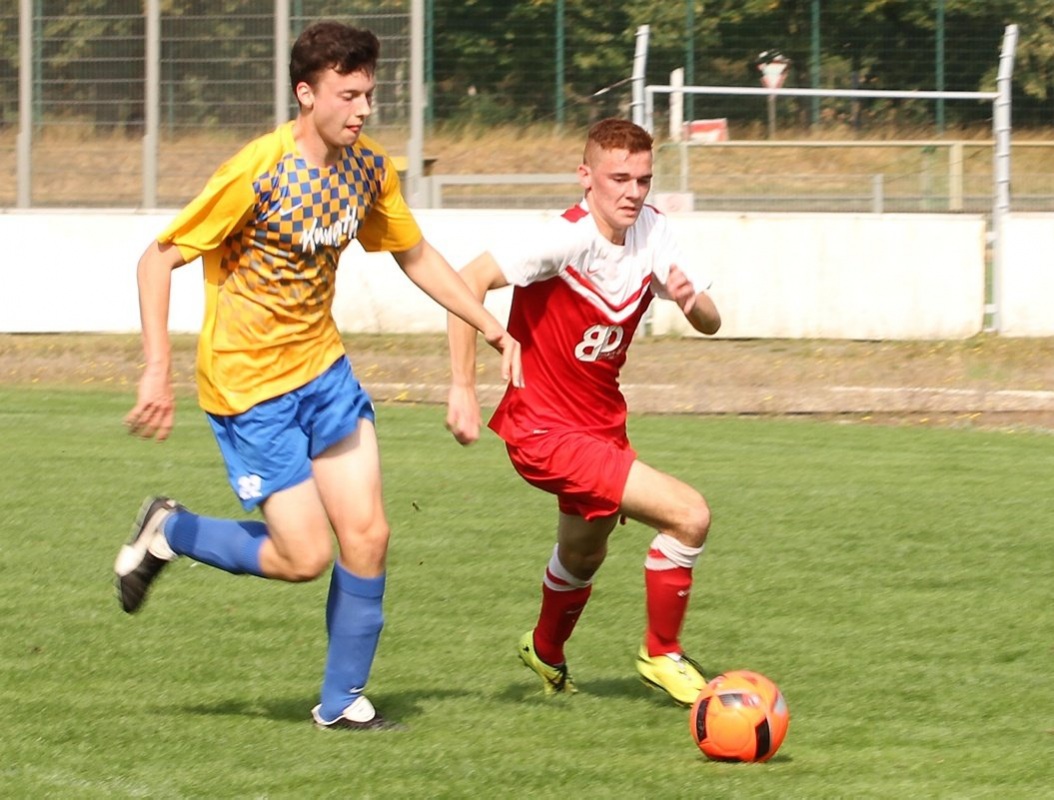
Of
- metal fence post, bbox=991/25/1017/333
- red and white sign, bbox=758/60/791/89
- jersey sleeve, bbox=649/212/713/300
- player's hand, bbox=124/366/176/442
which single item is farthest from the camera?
red and white sign, bbox=758/60/791/89

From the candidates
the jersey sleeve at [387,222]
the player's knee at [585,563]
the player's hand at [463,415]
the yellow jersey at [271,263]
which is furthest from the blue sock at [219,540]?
the player's knee at [585,563]

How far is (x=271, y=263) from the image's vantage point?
5.01 meters

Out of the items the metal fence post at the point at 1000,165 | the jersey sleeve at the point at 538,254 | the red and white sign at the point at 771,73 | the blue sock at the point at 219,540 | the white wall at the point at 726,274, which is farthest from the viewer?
the red and white sign at the point at 771,73

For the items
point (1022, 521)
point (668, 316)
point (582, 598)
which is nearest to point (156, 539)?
point (582, 598)

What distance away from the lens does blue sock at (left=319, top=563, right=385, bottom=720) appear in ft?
16.6

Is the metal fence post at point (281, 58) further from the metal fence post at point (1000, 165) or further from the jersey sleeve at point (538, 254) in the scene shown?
the jersey sleeve at point (538, 254)

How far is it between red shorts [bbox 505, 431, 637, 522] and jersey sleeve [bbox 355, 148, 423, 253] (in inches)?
28.0

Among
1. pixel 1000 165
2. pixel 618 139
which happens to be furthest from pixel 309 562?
pixel 1000 165

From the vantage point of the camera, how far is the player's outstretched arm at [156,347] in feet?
15.8

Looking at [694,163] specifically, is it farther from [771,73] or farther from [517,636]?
[517,636]

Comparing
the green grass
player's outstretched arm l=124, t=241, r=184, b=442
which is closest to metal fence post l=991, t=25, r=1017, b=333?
the green grass

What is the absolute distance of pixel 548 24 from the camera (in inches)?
873

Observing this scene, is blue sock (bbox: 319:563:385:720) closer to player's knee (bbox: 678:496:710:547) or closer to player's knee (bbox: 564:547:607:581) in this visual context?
player's knee (bbox: 564:547:607:581)

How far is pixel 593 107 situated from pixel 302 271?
16.4m
